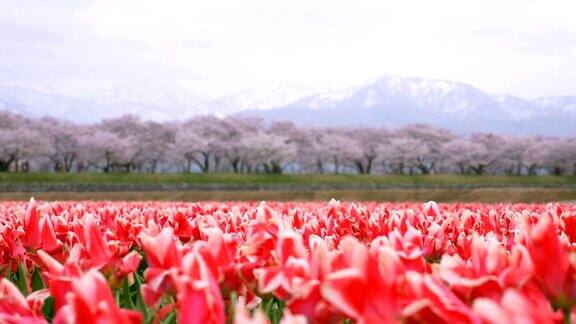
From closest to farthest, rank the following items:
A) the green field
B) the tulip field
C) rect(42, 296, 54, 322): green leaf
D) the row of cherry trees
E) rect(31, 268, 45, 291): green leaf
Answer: the tulip field → rect(42, 296, 54, 322): green leaf → rect(31, 268, 45, 291): green leaf → the green field → the row of cherry trees

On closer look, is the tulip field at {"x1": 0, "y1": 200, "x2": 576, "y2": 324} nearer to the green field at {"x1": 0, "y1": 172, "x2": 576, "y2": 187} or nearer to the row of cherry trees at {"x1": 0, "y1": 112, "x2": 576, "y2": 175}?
the green field at {"x1": 0, "y1": 172, "x2": 576, "y2": 187}

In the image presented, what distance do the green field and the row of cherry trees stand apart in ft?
29.6

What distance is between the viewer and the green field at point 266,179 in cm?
5844

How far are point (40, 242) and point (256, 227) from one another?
48.0 inches

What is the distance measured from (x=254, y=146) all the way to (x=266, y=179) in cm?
976

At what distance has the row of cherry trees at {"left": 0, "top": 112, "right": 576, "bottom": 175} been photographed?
73.2m

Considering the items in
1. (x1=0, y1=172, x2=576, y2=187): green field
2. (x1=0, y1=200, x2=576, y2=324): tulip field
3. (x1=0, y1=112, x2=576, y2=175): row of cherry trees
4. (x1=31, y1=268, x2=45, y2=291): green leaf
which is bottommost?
(x1=0, y1=172, x2=576, y2=187): green field

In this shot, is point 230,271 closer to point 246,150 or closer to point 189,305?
point 189,305

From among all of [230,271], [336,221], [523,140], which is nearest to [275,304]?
[230,271]

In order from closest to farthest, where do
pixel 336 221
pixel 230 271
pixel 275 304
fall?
pixel 230 271, pixel 275 304, pixel 336 221

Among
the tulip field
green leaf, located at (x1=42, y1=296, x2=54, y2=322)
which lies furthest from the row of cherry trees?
the tulip field

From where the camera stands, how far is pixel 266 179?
67312 mm

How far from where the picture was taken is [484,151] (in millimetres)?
90562

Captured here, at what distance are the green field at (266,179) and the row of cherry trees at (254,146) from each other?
902cm
